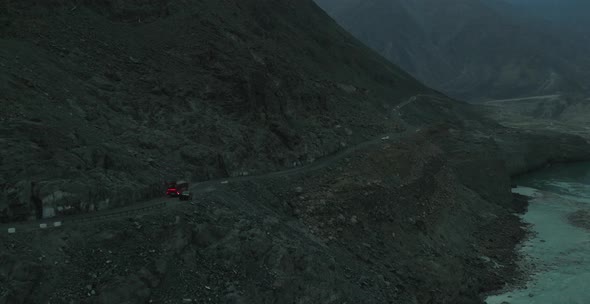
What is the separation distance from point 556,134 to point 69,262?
Answer: 407ft

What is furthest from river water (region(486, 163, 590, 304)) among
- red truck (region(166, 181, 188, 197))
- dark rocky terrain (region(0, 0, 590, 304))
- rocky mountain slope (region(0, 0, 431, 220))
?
red truck (region(166, 181, 188, 197))

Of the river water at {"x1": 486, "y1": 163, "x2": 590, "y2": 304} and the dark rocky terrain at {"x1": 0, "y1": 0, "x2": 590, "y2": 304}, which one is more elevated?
the dark rocky terrain at {"x1": 0, "y1": 0, "x2": 590, "y2": 304}

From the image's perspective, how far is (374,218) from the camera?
45.4 meters

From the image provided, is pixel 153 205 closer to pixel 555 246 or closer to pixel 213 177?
pixel 213 177

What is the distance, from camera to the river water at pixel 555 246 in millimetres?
44344

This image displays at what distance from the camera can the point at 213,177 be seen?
Answer: 4162cm

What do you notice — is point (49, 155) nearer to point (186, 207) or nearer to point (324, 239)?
point (186, 207)

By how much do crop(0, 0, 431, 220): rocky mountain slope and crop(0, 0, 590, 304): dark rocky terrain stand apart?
0.49ft

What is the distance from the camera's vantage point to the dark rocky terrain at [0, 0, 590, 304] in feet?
91.4

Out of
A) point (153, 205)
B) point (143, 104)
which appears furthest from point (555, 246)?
point (143, 104)

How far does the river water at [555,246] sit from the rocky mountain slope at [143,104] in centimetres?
2291

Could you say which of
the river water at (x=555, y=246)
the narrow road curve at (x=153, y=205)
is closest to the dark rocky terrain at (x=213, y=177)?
the narrow road curve at (x=153, y=205)

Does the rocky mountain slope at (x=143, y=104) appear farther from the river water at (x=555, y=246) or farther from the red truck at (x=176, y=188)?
the river water at (x=555, y=246)

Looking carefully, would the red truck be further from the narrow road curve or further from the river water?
the river water
